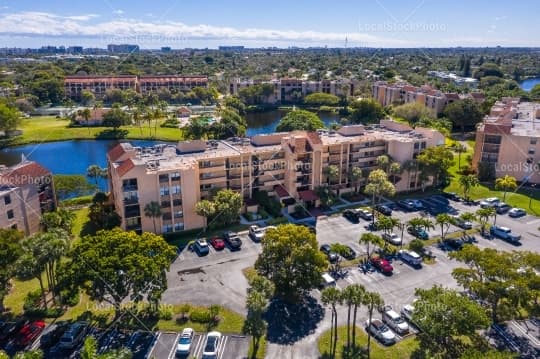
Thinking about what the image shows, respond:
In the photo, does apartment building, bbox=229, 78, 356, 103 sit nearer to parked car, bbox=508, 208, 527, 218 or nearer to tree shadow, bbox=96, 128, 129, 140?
tree shadow, bbox=96, 128, 129, 140

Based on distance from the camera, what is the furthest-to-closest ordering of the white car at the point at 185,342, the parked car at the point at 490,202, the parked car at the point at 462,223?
1. the parked car at the point at 490,202
2. the parked car at the point at 462,223
3. the white car at the point at 185,342

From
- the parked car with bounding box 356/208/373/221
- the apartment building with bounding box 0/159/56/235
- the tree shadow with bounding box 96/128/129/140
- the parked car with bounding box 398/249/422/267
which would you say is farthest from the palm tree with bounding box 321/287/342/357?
the tree shadow with bounding box 96/128/129/140

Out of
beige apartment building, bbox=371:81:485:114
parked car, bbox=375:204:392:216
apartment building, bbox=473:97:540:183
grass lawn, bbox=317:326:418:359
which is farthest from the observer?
beige apartment building, bbox=371:81:485:114

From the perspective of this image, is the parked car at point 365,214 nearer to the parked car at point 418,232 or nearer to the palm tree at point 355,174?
the palm tree at point 355,174

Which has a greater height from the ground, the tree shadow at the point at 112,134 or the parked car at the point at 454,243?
the tree shadow at the point at 112,134

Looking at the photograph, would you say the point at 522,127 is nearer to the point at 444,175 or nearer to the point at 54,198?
the point at 444,175

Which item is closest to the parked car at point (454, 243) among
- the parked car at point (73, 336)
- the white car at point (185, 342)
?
the white car at point (185, 342)

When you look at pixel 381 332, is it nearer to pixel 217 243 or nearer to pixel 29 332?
pixel 217 243

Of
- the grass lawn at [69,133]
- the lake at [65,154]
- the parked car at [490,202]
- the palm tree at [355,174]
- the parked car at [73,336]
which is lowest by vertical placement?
the lake at [65,154]
